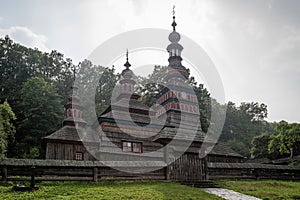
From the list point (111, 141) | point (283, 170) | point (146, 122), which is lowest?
point (283, 170)

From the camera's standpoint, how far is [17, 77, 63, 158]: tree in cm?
3462

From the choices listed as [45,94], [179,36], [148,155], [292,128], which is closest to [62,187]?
[148,155]

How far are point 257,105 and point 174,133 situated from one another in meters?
52.3

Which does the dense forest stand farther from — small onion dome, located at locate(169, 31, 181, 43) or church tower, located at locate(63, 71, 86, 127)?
small onion dome, located at locate(169, 31, 181, 43)

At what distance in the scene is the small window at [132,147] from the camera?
2252 centimetres

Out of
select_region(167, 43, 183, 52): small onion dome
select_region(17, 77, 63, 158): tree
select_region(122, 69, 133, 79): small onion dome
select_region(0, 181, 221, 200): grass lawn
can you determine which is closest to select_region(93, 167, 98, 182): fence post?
select_region(0, 181, 221, 200): grass lawn

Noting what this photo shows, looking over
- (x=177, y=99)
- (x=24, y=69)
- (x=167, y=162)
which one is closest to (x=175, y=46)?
(x=177, y=99)

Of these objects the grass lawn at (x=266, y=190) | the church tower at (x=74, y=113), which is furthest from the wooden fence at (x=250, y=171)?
the church tower at (x=74, y=113)

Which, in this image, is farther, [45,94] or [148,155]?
[45,94]

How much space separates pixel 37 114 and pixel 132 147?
18.1 m

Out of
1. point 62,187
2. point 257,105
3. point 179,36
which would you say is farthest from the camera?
point 257,105

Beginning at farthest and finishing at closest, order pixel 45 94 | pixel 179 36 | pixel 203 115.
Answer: pixel 203 115
pixel 45 94
pixel 179 36

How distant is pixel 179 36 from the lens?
3444 centimetres

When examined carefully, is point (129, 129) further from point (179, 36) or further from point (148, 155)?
point (179, 36)
